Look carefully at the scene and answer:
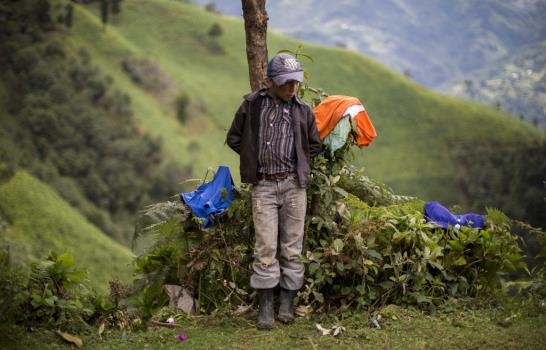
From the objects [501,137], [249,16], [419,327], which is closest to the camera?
[419,327]

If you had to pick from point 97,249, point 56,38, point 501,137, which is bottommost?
point 97,249

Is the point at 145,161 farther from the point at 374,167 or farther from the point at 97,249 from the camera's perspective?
the point at 374,167

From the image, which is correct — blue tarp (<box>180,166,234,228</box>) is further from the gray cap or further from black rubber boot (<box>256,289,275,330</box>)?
the gray cap

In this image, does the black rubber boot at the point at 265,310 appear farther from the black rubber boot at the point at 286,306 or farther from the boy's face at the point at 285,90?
the boy's face at the point at 285,90

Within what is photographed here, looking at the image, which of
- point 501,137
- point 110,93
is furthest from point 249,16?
point 501,137

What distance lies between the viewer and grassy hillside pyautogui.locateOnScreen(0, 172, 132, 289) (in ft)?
113

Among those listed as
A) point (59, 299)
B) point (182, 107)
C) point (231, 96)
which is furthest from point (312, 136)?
point (231, 96)

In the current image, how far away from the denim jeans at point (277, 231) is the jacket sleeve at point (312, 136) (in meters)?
0.26

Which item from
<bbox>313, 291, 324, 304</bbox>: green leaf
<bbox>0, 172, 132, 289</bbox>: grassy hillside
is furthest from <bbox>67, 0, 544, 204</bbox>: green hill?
<bbox>313, 291, 324, 304</bbox>: green leaf

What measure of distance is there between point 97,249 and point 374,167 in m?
35.5

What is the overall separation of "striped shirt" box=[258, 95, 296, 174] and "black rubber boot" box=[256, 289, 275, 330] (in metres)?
0.90

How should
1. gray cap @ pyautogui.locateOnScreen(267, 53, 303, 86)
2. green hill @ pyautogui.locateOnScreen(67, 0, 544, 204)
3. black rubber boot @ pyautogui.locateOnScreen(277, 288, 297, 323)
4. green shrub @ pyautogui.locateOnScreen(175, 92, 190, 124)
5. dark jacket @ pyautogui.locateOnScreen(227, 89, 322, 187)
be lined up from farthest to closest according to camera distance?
green shrub @ pyautogui.locateOnScreen(175, 92, 190, 124), green hill @ pyautogui.locateOnScreen(67, 0, 544, 204), black rubber boot @ pyautogui.locateOnScreen(277, 288, 297, 323), dark jacket @ pyautogui.locateOnScreen(227, 89, 322, 187), gray cap @ pyautogui.locateOnScreen(267, 53, 303, 86)

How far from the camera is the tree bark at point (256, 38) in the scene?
5383 millimetres

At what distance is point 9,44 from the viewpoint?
61094 millimetres
